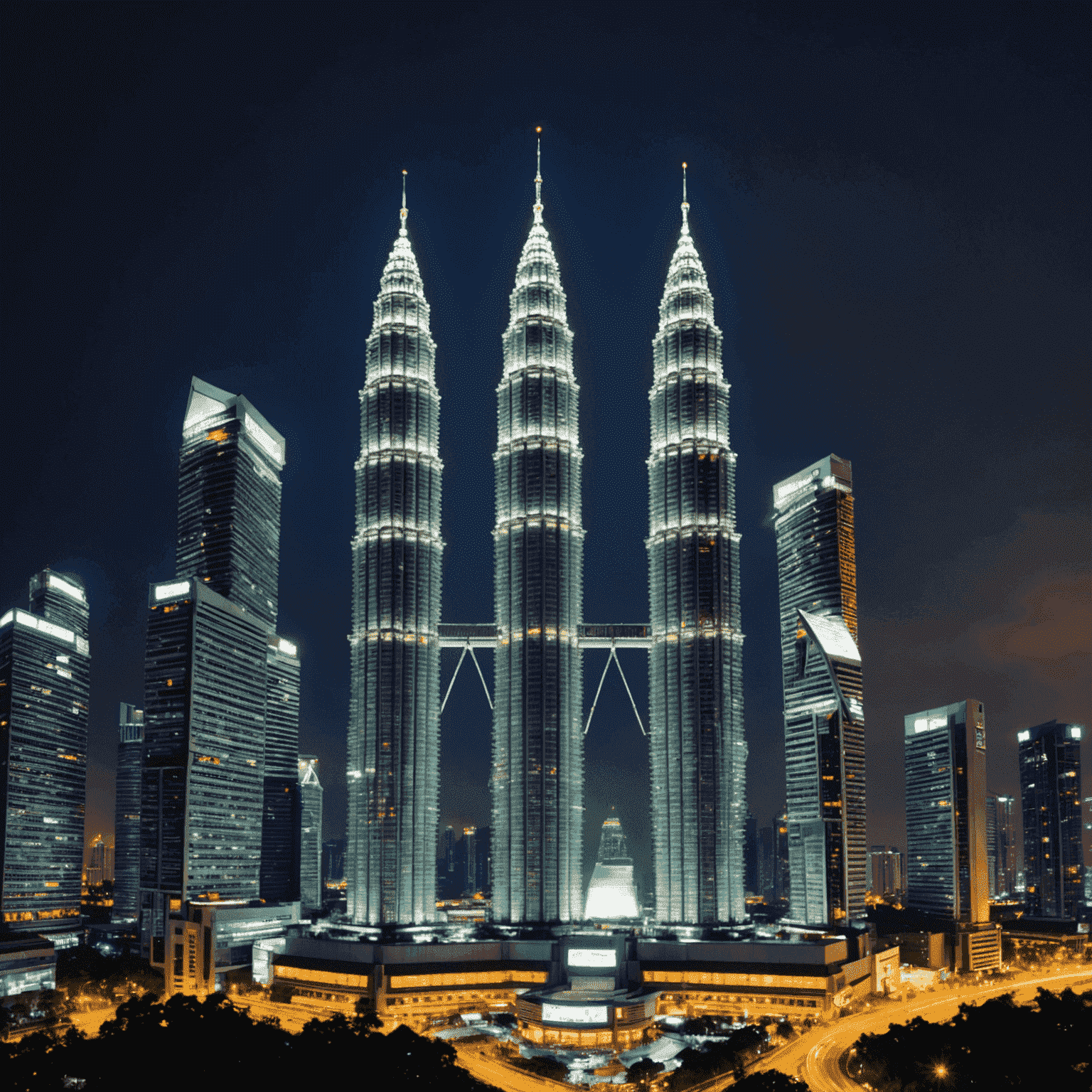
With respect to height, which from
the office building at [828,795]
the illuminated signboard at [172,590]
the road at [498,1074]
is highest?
the illuminated signboard at [172,590]

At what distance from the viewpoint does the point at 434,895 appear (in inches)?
7362

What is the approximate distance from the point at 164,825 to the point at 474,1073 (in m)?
68.8

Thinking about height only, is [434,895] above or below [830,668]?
below

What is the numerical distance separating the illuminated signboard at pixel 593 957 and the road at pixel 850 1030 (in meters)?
25.6

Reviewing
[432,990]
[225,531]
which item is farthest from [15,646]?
[432,990]

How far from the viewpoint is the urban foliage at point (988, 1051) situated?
320 ft

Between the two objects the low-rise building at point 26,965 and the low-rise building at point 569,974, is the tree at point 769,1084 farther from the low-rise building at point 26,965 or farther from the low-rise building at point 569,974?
the low-rise building at point 26,965

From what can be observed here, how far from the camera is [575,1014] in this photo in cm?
13625

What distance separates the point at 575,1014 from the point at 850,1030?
34.7m

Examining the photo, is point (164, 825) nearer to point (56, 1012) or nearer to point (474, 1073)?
point (56, 1012)

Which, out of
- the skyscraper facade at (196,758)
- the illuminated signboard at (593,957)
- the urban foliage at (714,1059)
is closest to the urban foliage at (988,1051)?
the urban foliage at (714,1059)

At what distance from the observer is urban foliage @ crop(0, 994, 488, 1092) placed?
85125 mm

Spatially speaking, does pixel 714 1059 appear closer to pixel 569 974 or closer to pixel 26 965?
pixel 569 974

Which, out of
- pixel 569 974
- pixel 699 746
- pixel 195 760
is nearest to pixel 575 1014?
pixel 569 974
